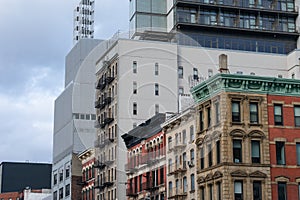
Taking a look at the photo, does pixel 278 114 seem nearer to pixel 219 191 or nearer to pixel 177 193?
pixel 219 191

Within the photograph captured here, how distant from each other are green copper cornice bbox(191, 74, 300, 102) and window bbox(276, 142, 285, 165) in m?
5.15

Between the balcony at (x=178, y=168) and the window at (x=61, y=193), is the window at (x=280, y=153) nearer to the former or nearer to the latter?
the balcony at (x=178, y=168)

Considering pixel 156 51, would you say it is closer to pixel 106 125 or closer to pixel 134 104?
pixel 134 104

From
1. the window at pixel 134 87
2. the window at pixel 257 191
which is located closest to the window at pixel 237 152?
the window at pixel 257 191

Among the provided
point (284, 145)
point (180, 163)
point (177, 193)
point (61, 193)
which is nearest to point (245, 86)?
point (284, 145)

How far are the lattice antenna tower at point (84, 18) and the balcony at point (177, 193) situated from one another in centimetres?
9739

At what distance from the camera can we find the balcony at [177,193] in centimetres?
7025

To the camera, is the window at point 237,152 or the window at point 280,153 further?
the window at point 280,153

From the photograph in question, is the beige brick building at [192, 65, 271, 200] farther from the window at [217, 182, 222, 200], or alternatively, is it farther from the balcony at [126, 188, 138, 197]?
the balcony at [126, 188, 138, 197]

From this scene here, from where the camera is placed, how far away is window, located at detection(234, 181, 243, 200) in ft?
206

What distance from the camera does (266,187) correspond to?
63.5 metres

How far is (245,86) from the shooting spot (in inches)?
2603

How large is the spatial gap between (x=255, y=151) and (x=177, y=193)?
35.5 feet

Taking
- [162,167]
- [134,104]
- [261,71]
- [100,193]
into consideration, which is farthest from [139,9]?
[134,104]
